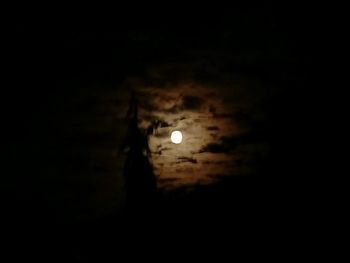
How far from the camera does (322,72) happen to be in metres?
4.05

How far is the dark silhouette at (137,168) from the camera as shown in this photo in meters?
4.12

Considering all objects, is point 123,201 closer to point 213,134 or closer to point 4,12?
point 213,134

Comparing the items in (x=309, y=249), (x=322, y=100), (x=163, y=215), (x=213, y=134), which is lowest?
(x=309, y=249)

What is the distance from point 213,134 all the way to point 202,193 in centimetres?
102

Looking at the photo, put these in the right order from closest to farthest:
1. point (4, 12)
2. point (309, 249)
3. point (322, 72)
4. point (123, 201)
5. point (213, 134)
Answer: point (4, 12) < point (322, 72) < point (213, 134) < point (123, 201) < point (309, 249)

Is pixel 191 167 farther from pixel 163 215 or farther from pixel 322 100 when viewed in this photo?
pixel 322 100

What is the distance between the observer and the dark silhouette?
4.12 metres

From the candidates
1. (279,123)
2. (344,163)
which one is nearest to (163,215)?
(279,123)

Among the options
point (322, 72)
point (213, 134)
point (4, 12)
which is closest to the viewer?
point (4, 12)

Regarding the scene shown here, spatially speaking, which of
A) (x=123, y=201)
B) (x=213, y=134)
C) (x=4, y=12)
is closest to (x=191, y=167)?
(x=213, y=134)

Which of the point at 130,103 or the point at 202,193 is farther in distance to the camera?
the point at 202,193

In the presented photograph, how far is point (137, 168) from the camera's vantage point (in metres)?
4.23

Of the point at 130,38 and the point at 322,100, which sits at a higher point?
the point at 130,38

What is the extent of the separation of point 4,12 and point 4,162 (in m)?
1.71
